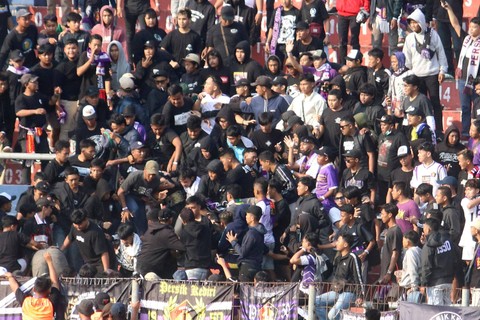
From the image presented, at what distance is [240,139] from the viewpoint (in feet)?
69.9

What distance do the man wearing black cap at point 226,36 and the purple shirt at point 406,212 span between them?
227 inches

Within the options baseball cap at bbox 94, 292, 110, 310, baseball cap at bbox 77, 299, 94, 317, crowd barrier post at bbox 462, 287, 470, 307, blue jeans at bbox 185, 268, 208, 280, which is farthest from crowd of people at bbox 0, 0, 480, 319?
baseball cap at bbox 94, 292, 110, 310

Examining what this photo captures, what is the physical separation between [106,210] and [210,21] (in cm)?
598

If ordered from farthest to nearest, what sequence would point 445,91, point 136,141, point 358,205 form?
point 445,91
point 136,141
point 358,205

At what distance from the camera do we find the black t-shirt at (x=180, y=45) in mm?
24375

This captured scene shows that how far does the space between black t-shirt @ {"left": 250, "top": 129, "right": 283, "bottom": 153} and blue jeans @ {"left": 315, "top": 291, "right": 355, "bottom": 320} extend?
4.99m

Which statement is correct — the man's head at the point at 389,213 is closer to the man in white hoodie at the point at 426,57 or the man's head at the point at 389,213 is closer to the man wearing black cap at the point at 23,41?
the man in white hoodie at the point at 426,57

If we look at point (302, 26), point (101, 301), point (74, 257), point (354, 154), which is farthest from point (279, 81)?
point (101, 301)

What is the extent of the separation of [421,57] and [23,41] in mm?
6313

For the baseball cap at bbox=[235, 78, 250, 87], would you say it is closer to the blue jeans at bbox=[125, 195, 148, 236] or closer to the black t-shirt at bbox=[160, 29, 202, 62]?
the black t-shirt at bbox=[160, 29, 202, 62]

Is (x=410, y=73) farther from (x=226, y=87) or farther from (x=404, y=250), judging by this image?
(x=404, y=250)

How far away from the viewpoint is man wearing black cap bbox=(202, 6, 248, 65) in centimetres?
2436

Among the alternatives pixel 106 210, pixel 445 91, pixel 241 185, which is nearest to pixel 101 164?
pixel 106 210

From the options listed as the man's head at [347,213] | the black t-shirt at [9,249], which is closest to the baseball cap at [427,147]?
the man's head at [347,213]
